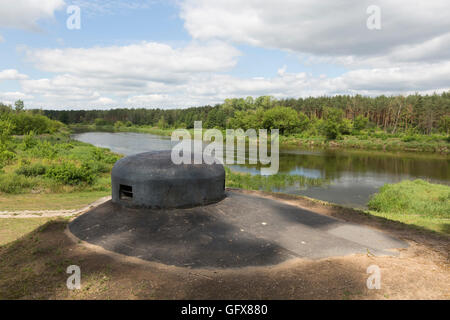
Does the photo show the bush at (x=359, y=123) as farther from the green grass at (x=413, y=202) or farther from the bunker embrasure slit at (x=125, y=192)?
the bunker embrasure slit at (x=125, y=192)

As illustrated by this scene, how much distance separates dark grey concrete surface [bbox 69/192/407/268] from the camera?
19.5ft

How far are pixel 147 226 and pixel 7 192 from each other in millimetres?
9877

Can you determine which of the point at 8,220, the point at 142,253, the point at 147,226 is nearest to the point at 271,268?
the point at 142,253

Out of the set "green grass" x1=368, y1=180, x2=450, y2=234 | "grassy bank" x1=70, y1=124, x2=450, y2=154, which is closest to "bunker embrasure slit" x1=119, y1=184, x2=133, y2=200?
"green grass" x1=368, y1=180, x2=450, y2=234

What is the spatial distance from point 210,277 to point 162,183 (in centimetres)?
287

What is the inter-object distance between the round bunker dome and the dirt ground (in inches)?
64.6

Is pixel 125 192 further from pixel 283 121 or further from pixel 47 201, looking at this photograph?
pixel 283 121

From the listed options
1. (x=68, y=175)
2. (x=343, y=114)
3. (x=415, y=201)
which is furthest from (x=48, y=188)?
(x=343, y=114)

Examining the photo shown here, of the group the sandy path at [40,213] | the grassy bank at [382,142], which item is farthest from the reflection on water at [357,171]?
the sandy path at [40,213]

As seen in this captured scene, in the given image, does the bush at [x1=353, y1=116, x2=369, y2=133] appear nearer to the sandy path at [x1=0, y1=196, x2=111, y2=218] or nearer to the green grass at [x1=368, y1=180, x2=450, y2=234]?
the green grass at [x1=368, y1=180, x2=450, y2=234]

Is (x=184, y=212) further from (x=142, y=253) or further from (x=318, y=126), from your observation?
(x=318, y=126)

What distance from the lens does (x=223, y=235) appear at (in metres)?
6.61
